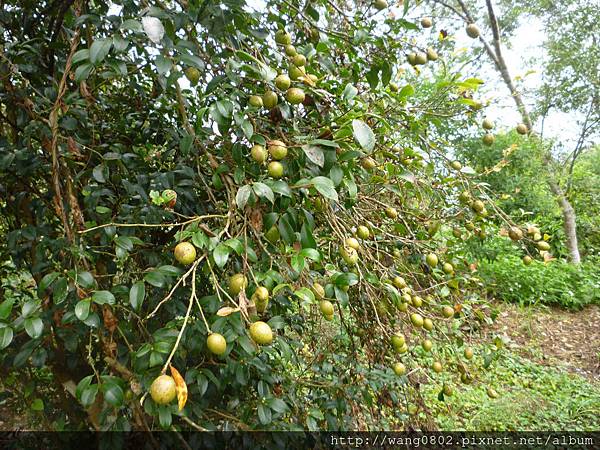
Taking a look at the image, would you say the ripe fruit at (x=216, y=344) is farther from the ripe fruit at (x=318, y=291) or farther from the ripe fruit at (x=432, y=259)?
the ripe fruit at (x=432, y=259)

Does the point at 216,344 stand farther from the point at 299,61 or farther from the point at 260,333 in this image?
the point at 299,61

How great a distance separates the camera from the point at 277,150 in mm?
941

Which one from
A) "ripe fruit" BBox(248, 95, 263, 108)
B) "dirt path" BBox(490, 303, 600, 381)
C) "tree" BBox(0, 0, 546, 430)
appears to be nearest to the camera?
"tree" BBox(0, 0, 546, 430)

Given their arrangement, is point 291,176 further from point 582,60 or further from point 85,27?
point 582,60

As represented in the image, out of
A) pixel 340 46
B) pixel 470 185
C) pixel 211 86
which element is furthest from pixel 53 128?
pixel 470 185

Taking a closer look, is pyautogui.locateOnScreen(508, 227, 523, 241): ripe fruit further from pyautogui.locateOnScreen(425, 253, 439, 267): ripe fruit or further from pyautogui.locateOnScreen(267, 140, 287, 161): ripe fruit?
pyautogui.locateOnScreen(267, 140, 287, 161): ripe fruit

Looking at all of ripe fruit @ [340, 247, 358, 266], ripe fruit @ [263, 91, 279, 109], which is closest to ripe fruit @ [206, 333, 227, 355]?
ripe fruit @ [340, 247, 358, 266]

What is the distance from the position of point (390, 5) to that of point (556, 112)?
6.53m

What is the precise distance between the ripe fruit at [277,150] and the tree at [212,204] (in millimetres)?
11

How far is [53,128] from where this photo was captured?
103 centimetres

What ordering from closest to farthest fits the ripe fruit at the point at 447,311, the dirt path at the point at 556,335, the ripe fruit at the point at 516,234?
the ripe fruit at the point at 447,311, the ripe fruit at the point at 516,234, the dirt path at the point at 556,335

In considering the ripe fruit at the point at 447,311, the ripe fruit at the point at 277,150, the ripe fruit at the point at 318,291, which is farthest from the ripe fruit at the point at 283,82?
the ripe fruit at the point at 447,311

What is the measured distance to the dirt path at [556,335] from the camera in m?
3.94

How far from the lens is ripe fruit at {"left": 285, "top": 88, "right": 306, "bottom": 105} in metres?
0.95
